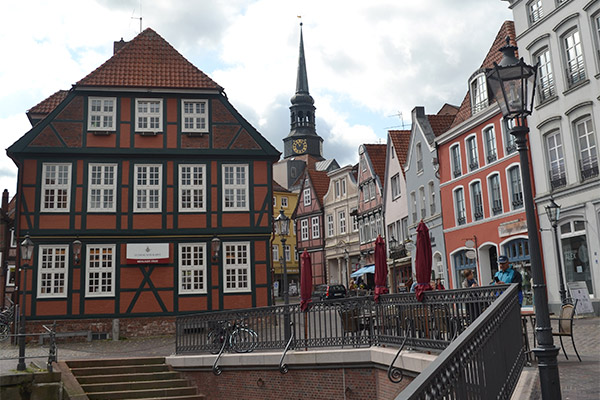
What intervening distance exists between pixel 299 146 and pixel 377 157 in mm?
45016

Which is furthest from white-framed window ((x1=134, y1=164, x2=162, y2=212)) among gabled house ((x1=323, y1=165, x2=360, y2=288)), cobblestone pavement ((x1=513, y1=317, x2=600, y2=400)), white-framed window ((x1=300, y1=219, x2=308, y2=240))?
white-framed window ((x1=300, y1=219, x2=308, y2=240))

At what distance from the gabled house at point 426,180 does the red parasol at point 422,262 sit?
21.6 meters

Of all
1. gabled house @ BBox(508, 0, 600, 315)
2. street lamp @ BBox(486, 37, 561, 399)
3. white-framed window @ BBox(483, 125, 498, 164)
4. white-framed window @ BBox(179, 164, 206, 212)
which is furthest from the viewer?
white-framed window @ BBox(483, 125, 498, 164)

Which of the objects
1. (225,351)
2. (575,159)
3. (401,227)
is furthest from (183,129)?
(401,227)

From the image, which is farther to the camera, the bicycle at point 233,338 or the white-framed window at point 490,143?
the white-framed window at point 490,143

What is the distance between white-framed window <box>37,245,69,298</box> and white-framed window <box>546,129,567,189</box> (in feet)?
65.2

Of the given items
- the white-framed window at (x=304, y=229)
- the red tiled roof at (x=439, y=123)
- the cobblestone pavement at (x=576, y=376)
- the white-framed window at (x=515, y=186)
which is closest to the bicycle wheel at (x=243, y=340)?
the cobblestone pavement at (x=576, y=376)

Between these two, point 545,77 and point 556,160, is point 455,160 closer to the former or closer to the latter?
point 545,77

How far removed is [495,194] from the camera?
28141mm

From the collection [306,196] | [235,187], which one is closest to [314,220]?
[306,196]

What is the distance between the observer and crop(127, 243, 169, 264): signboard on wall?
80.6ft

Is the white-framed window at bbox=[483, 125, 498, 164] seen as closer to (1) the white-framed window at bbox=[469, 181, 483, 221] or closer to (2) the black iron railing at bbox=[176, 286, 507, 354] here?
(1) the white-framed window at bbox=[469, 181, 483, 221]

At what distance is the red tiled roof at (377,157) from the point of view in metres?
45.9

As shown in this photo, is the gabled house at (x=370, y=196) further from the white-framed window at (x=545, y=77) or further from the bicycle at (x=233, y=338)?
the bicycle at (x=233, y=338)
